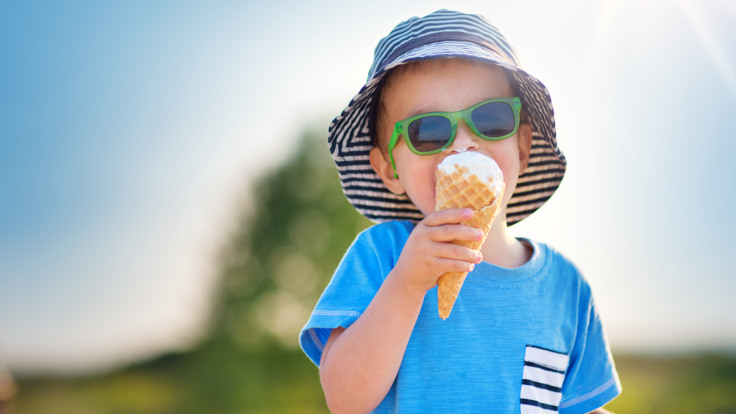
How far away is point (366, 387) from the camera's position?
224 cm

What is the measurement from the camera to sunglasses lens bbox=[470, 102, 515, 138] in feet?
7.99

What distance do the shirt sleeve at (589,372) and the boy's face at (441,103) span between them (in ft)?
2.93

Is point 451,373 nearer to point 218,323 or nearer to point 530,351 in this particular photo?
point 530,351

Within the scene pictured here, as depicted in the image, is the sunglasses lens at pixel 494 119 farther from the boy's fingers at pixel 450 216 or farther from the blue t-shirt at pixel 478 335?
the blue t-shirt at pixel 478 335

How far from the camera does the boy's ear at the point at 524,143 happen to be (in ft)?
9.56

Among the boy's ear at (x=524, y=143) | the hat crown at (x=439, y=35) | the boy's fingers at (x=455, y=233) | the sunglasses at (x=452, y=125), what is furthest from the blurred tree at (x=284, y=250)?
the boy's fingers at (x=455, y=233)

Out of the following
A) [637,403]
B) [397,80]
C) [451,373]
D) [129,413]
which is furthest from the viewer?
[129,413]

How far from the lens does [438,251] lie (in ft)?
6.73

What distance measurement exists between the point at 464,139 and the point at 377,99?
1.97 ft

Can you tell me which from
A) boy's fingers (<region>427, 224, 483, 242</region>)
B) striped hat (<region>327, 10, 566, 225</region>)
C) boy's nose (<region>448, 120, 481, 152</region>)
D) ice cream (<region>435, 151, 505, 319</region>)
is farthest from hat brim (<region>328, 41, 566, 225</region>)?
boy's fingers (<region>427, 224, 483, 242</region>)

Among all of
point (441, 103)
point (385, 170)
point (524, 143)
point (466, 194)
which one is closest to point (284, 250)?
point (385, 170)

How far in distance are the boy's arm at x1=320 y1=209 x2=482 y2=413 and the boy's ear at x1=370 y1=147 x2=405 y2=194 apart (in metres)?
0.68

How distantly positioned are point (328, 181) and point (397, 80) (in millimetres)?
16438

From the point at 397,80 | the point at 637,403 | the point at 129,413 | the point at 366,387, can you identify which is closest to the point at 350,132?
the point at 397,80
